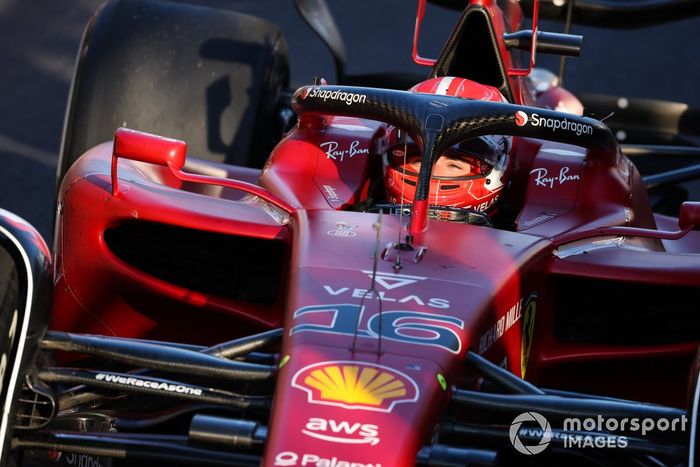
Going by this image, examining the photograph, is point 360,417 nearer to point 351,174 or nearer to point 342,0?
point 351,174

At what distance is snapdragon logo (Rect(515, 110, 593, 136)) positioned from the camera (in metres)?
4.14

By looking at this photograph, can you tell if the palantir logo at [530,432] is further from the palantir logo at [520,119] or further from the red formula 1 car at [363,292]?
the palantir logo at [520,119]

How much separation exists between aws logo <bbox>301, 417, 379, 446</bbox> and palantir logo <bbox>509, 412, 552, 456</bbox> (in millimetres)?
364

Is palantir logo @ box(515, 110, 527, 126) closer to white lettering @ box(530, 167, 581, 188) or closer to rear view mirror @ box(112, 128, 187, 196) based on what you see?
white lettering @ box(530, 167, 581, 188)

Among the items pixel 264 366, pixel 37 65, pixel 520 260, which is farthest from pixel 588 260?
pixel 37 65

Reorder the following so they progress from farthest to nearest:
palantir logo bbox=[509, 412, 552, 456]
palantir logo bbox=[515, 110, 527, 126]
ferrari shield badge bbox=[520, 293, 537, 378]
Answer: palantir logo bbox=[515, 110, 527, 126] → ferrari shield badge bbox=[520, 293, 537, 378] → palantir logo bbox=[509, 412, 552, 456]

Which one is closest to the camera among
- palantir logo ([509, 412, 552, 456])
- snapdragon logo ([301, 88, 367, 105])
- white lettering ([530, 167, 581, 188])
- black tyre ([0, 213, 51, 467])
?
palantir logo ([509, 412, 552, 456])

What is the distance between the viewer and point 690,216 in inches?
156

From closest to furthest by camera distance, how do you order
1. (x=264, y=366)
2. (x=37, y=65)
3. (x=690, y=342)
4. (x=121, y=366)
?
1. (x=264, y=366)
2. (x=690, y=342)
3. (x=121, y=366)
4. (x=37, y=65)

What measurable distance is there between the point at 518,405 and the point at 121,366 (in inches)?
64.9

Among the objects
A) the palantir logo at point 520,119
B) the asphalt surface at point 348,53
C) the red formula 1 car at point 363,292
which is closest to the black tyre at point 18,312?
the red formula 1 car at point 363,292

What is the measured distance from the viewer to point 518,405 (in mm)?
3111

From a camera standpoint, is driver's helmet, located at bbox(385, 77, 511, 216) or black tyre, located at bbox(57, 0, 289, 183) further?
black tyre, located at bbox(57, 0, 289, 183)

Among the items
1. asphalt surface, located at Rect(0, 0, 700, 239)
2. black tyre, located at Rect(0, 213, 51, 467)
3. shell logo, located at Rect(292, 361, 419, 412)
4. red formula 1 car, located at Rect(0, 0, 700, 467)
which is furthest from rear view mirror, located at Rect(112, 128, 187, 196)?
asphalt surface, located at Rect(0, 0, 700, 239)
